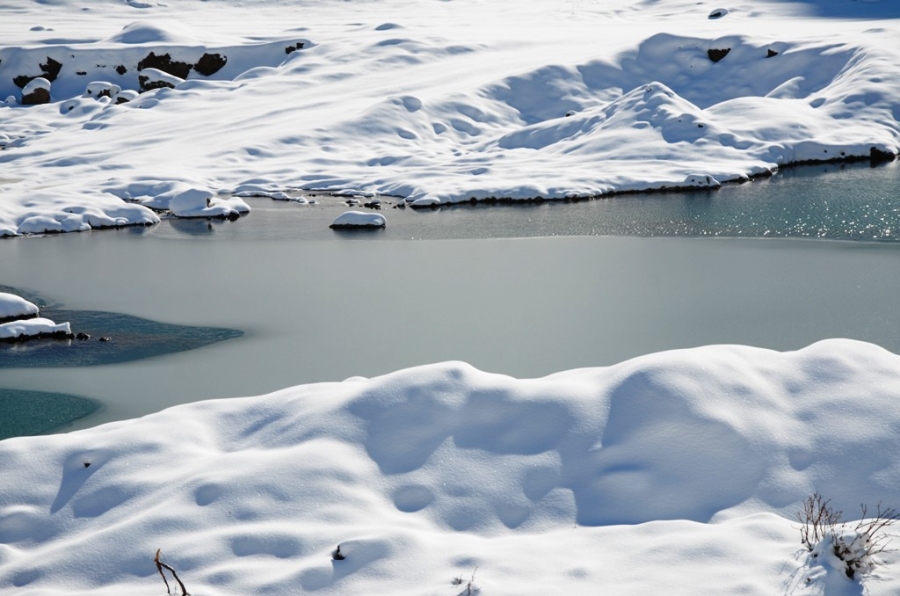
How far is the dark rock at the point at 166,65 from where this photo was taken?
47.9 m

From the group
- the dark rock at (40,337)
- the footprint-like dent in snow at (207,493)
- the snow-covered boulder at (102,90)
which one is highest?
the footprint-like dent in snow at (207,493)

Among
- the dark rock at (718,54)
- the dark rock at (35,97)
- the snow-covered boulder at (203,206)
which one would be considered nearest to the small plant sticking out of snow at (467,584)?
the snow-covered boulder at (203,206)

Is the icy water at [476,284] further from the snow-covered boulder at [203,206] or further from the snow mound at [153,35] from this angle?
the snow mound at [153,35]

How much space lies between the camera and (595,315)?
15844 millimetres

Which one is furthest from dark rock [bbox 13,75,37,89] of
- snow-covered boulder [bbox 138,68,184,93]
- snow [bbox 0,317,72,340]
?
snow [bbox 0,317,72,340]

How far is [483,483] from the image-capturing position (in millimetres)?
7727

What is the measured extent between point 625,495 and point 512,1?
65348 millimetres

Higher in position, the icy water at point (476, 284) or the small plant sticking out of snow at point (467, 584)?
the small plant sticking out of snow at point (467, 584)

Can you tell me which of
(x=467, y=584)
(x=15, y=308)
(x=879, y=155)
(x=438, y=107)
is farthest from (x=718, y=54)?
(x=467, y=584)

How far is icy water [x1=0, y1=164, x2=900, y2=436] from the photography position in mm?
13984

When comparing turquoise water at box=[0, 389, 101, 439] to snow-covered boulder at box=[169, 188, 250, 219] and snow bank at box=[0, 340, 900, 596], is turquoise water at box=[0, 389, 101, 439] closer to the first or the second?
snow bank at box=[0, 340, 900, 596]

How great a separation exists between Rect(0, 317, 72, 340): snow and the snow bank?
7.64 metres

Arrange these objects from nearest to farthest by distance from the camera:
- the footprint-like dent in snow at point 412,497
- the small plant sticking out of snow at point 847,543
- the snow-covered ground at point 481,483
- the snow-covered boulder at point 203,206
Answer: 1. the small plant sticking out of snow at point 847,543
2. the snow-covered ground at point 481,483
3. the footprint-like dent in snow at point 412,497
4. the snow-covered boulder at point 203,206

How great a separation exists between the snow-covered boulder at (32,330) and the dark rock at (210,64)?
111 feet
